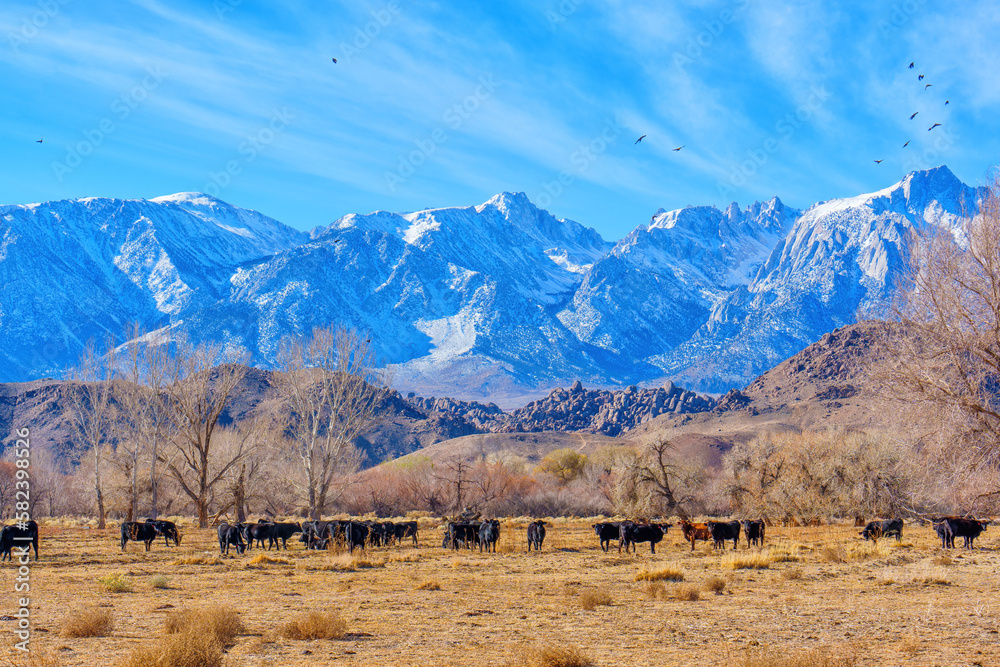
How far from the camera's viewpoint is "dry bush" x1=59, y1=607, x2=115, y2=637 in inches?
535

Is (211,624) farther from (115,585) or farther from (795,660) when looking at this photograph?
(795,660)

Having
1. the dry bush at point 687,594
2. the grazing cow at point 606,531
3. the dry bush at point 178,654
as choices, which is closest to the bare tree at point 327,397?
the grazing cow at point 606,531

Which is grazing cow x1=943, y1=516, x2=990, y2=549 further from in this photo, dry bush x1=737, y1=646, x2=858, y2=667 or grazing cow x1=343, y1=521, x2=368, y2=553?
dry bush x1=737, y1=646, x2=858, y2=667

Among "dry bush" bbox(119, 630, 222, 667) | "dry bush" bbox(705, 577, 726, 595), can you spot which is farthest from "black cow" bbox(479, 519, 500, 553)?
"dry bush" bbox(119, 630, 222, 667)

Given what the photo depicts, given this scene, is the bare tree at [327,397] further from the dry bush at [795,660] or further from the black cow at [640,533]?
the dry bush at [795,660]

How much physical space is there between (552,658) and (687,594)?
26.9 feet

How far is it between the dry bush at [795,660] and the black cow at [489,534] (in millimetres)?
22995

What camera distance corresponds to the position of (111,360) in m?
61.0

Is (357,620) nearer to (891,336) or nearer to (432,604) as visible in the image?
(432,604)

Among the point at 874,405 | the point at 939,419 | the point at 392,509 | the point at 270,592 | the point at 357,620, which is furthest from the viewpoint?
the point at 392,509

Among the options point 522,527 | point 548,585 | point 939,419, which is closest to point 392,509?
point 522,527

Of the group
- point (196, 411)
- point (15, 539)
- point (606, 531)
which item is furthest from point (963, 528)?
point (196, 411)

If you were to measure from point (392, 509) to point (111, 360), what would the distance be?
1091 inches

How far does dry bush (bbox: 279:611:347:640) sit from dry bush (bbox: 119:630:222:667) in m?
2.20
